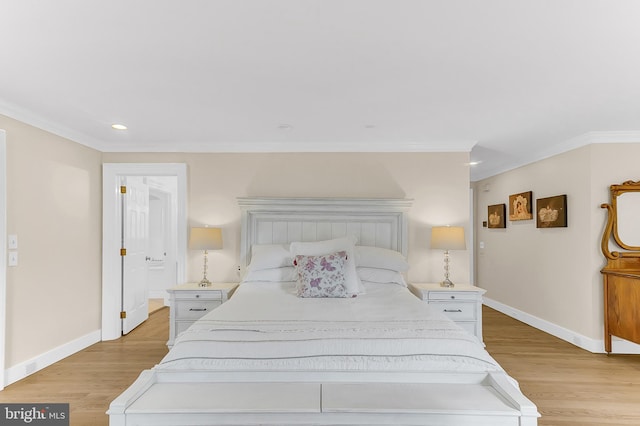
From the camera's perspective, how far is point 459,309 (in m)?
3.69

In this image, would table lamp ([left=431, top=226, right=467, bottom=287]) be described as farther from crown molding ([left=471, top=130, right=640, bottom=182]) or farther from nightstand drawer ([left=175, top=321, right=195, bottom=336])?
nightstand drawer ([left=175, top=321, right=195, bottom=336])

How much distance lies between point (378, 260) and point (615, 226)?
2.52 m

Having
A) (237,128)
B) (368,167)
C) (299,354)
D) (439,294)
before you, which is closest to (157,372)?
(299,354)

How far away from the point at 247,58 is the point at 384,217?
8.18ft

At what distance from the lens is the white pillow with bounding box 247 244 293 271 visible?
366 centimetres

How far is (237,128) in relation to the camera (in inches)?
141

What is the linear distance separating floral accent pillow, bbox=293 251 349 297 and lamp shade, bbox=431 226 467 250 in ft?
3.91

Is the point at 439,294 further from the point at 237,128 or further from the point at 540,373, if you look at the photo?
the point at 237,128

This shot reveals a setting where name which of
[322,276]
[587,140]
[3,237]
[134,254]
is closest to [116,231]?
[134,254]

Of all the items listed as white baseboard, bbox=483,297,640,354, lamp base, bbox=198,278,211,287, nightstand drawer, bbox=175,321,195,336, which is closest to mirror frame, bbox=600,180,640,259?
white baseboard, bbox=483,297,640,354

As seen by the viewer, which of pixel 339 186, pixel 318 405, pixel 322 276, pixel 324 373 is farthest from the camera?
pixel 339 186

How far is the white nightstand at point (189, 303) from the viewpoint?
3.62 meters

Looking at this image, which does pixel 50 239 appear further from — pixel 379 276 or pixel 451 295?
pixel 451 295

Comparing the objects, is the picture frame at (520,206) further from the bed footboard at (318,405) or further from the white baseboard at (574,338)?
the bed footboard at (318,405)
